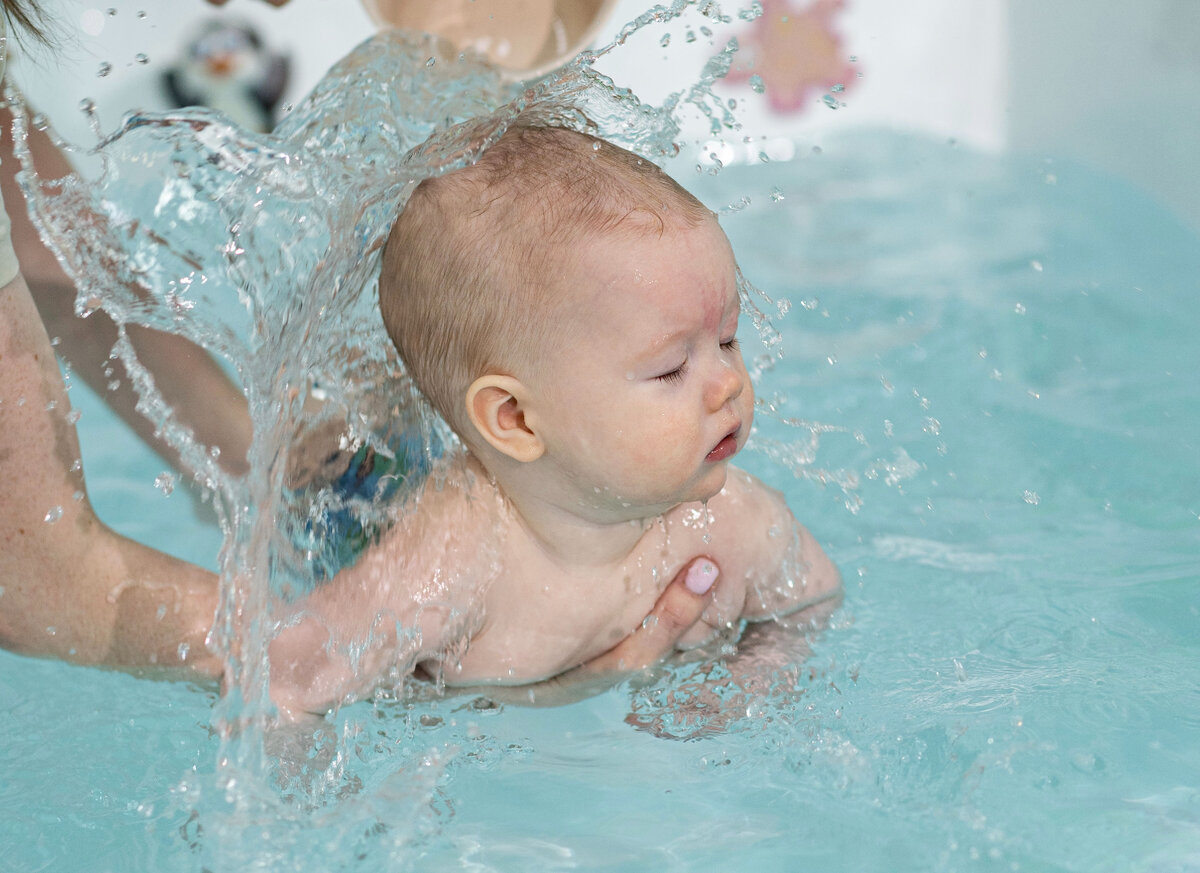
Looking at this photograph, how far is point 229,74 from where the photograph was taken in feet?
9.94

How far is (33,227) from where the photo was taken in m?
1.63

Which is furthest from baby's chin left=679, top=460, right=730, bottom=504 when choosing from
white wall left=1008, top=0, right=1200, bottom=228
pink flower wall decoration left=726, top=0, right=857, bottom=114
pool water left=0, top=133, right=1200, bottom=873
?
pink flower wall decoration left=726, top=0, right=857, bottom=114

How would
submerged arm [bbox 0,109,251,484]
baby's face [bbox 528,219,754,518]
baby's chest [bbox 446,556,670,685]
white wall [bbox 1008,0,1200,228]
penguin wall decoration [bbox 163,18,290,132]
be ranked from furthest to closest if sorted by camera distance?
penguin wall decoration [bbox 163,18,290,132], white wall [bbox 1008,0,1200,228], submerged arm [bbox 0,109,251,484], baby's chest [bbox 446,556,670,685], baby's face [bbox 528,219,754,518]

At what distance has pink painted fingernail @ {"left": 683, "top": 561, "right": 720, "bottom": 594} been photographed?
147 centimetres

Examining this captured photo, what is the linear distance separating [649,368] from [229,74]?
7.20ft

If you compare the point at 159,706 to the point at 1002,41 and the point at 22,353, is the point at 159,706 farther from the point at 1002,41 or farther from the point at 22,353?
the point at 1002,41

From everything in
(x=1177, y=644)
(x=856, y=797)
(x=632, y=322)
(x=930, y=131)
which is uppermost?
(x=632, y=322)

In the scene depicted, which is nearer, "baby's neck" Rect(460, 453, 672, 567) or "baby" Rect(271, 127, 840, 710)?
"baby" Rect(271, 127, 840, 710)

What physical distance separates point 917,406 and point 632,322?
43.0 inches

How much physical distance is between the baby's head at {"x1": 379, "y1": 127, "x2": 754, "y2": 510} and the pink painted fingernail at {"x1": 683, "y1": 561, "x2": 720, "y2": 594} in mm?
200

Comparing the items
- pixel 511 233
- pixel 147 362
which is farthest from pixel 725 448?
pixel 147 362

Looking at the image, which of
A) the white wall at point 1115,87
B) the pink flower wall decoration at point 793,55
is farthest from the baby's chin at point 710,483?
the pink flower wall decoration at point 793,55

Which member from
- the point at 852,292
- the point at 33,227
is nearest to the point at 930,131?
the point at 852,292

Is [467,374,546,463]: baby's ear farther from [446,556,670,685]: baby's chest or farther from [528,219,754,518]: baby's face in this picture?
[446,556,670,685]: baby's chest
